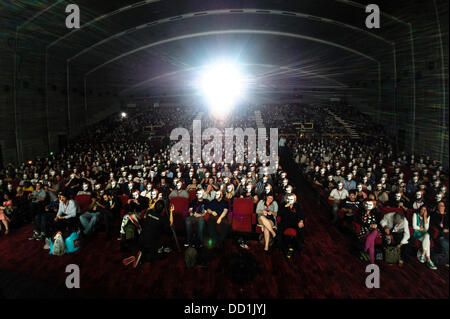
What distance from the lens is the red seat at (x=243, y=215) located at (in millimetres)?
6051

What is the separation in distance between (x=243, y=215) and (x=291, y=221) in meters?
1.37

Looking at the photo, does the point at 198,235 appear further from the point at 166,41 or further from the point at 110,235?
the point at 166,41

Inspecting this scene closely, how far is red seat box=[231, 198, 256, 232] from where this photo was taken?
6.05 m

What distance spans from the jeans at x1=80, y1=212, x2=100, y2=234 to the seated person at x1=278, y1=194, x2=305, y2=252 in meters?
5.32

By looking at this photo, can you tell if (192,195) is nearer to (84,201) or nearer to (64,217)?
(84,201)

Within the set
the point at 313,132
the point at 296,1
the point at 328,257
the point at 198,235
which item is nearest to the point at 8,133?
the point at 198,235

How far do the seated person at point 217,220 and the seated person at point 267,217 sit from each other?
3.08 ft

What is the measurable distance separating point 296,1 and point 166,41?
13.6 metres

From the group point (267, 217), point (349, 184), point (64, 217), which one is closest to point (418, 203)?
point (349, 184)

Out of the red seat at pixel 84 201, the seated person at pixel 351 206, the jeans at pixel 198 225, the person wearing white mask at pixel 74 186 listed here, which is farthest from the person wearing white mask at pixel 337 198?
the person wearing white mask at pixel 74 186

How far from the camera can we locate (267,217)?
5680 mm

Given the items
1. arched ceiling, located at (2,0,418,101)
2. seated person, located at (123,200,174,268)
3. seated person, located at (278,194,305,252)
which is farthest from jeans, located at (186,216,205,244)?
arched ceiling, located at (2,0,418,101)

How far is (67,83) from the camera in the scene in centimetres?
2152

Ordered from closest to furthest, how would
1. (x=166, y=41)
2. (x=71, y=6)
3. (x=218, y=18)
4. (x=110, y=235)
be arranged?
(x=110, y=235), (x=71, y=6), (x=218, y=18), (x=166, y=41)
